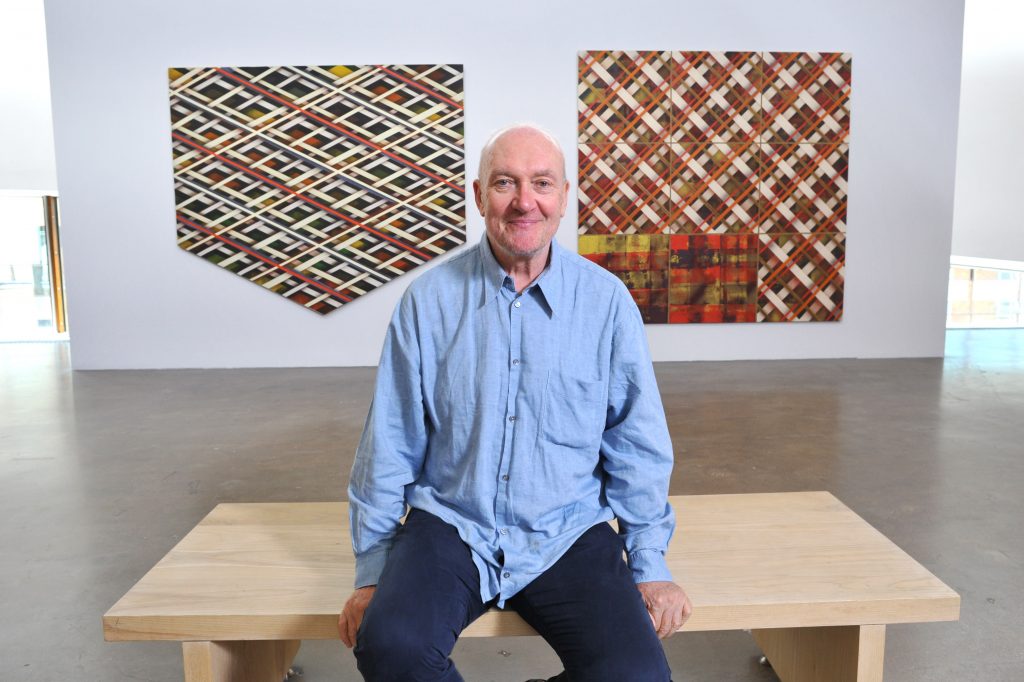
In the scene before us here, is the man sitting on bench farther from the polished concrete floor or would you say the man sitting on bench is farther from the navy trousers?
the polished concrete floor

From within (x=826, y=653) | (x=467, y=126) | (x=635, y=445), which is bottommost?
(x=826, y=653)

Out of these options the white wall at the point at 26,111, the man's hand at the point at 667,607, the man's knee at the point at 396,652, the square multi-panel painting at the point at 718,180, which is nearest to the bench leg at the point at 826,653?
the man's hand at the point at 667,607

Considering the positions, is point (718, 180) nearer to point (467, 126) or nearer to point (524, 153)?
point (467, 126)

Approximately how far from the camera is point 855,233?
621cm

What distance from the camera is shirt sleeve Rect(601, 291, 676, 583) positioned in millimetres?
1571

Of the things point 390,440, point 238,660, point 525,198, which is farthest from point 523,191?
point 238,660

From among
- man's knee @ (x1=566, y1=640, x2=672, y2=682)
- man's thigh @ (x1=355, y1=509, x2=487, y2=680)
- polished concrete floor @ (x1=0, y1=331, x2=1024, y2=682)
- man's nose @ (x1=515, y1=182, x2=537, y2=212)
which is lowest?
polished concrete floor @ (x1=0, y1=331, x2=1024, y2=682)

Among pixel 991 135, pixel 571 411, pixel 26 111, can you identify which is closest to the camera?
pixel 571 411

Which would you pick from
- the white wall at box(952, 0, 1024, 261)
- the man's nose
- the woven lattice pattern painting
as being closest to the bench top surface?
the man's nose

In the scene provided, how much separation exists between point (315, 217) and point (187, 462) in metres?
2.62

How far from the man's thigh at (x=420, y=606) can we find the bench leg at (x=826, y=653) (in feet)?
2.21

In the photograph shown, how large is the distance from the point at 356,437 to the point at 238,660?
251cm

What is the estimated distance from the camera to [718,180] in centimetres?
607

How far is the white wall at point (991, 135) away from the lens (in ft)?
27.5
